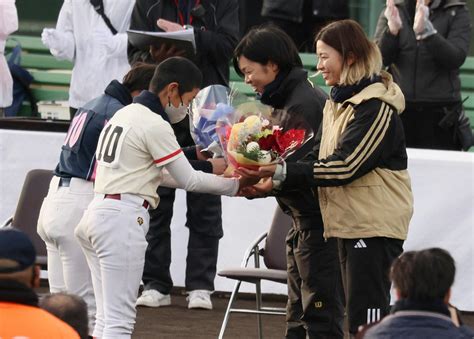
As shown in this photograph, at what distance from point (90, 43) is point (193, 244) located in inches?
93.6

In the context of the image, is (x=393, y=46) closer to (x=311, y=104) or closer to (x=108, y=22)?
(x=108, y=22)

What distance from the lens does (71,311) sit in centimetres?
504

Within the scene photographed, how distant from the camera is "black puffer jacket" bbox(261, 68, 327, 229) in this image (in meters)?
6.99

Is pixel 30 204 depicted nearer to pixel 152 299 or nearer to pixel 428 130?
pixel 152 299

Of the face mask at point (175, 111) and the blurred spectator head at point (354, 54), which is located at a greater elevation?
the blurred spectator head at point (354, 54)

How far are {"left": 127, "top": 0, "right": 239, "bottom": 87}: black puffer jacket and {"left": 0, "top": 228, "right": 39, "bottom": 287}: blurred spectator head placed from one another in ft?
15.4

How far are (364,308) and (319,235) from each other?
60 centimetres

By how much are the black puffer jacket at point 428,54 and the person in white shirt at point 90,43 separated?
2085 millimetres

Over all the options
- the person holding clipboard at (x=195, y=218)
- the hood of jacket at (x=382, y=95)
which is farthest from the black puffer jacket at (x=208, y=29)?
the hood of jacket at (x=382, y=95)

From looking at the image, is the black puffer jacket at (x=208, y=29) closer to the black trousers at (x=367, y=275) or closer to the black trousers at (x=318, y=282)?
the black trousers at (x=318, y=282)

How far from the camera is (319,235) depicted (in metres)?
6.99

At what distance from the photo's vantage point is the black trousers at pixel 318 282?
7.00 m

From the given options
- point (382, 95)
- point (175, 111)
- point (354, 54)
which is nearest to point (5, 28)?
point (175, 111)

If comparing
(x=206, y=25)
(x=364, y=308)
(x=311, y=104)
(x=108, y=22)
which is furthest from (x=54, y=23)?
(x=364, y=308)
